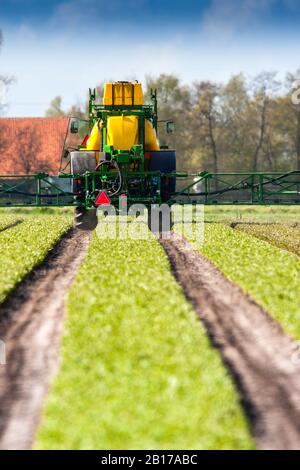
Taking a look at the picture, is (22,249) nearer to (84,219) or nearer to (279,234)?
(84,219)

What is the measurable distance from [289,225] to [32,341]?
21.9m

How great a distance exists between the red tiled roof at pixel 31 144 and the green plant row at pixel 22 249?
1456 inches

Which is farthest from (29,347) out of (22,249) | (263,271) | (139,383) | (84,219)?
(84,219)

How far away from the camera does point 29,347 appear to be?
9.80 m

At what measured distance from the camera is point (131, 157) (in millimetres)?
25500

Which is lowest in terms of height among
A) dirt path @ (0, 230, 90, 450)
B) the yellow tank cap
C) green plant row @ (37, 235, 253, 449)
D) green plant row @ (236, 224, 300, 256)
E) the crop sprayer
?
green plant row @ (236, 224, 300, 256)

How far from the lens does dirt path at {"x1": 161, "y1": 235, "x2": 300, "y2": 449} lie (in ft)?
22.9

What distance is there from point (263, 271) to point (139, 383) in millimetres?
7765

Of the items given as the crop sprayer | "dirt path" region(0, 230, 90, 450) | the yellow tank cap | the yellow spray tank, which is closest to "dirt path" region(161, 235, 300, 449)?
"dirt path" region(0, 230, 90, 450)

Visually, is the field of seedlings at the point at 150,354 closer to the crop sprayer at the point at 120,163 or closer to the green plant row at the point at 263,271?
the green plant row at the point at 263,271

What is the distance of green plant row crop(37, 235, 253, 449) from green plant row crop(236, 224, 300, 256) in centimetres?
997

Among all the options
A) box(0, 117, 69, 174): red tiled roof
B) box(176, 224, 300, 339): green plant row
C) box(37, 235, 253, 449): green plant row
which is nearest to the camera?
box(37, 235, 253, 449): green plant row

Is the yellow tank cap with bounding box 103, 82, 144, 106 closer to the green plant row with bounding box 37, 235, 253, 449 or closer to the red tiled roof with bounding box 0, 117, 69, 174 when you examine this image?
the green plant row with bounding box 37, 235, 253, 449
